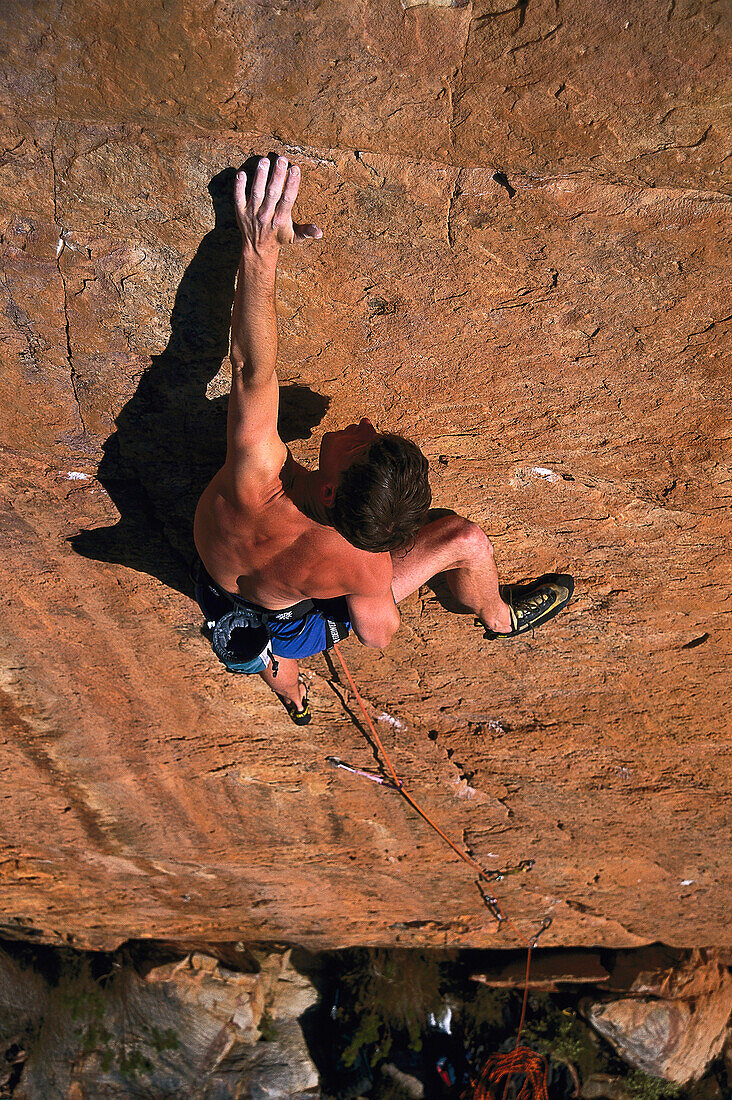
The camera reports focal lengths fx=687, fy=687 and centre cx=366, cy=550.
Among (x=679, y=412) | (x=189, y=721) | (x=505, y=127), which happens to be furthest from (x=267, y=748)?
(x=505, y=127)

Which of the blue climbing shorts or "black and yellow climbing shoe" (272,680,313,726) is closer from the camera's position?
the blue climbing shorts

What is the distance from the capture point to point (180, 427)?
249 cm

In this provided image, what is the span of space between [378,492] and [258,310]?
619 mm

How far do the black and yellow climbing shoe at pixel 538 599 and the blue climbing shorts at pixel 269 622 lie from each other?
2.33 feet

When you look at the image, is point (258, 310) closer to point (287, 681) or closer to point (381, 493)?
point (381, 493)

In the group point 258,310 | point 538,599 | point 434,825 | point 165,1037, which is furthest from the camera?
point 165,1037

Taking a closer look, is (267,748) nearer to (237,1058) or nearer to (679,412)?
(679,412)

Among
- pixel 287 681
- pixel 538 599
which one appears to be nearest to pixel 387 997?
pixel 287 681

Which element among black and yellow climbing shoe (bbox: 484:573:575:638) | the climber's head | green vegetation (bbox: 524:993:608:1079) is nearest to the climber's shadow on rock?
the climber's head

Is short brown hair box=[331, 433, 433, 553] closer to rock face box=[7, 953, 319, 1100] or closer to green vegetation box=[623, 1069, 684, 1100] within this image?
rock face box=[7, 953, 319, 1100]

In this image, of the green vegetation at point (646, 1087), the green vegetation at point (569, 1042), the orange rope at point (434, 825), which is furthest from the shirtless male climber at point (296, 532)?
the green vegetation at point (646, 1087)

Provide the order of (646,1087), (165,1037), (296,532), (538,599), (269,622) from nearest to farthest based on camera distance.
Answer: (296,532) < (269,622) < (538,599) < (165,1037) < (646,1087)

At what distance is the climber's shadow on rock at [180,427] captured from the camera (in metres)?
2.05

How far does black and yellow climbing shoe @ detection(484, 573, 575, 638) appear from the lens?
2.90 metres
